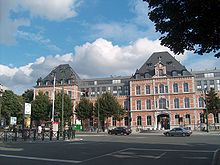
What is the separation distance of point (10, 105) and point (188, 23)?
79.3 meters

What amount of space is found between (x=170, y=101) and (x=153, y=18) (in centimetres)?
6977

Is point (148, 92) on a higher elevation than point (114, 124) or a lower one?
higher

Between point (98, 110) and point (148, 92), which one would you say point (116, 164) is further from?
point (148, 92)

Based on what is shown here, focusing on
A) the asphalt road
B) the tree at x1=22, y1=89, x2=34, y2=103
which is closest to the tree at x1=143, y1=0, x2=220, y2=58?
the asphalt road

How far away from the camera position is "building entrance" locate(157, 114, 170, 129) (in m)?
78.4

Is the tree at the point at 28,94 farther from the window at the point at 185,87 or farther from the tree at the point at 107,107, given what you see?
the window at the point at 185,87

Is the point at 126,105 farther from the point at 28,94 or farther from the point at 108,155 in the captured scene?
the point at 108,155

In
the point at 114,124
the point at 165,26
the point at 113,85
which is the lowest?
the point at 114,124

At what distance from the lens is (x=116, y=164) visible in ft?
46.2

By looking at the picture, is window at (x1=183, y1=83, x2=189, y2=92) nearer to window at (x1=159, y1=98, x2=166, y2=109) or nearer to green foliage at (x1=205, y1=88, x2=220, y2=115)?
window at (x1=159, y1=98, x2=166, y2=109)

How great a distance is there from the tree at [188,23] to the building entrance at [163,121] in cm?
6914

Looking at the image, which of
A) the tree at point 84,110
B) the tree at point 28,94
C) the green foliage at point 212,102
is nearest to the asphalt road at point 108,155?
the green foliage at point 212,102

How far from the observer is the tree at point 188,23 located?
921cm

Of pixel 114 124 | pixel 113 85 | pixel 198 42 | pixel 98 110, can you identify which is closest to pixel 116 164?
pixel 198 42
